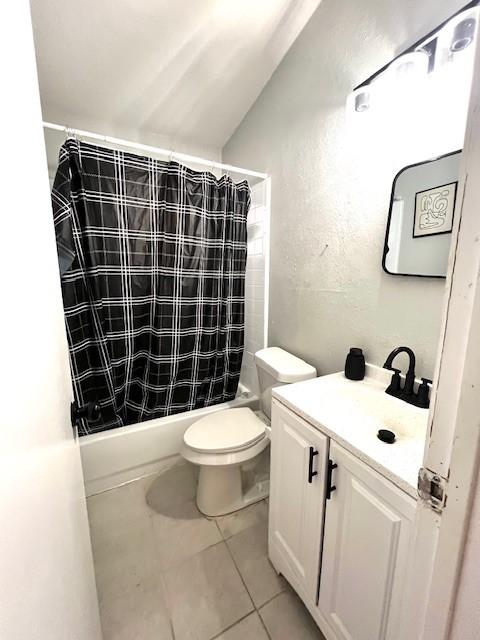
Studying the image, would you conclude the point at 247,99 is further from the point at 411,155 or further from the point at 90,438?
the point at 90,438

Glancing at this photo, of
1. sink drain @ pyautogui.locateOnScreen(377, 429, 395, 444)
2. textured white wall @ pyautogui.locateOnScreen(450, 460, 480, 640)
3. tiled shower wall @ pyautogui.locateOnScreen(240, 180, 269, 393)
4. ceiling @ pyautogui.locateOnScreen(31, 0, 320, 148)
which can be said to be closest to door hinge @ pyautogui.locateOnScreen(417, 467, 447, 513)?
textured white wall @ pyautogui.locateOnScreen(450, 460, 480, 640)

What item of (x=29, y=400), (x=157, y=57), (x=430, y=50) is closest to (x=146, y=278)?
(x=157, y=57)

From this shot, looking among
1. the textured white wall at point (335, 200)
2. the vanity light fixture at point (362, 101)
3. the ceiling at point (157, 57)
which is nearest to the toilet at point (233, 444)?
the textured white wall at point (335, 200)

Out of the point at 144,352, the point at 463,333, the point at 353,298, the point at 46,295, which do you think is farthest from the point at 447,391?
the point at 144,352

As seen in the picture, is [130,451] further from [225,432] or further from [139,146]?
[139,146]

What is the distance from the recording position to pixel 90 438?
1.53 metres

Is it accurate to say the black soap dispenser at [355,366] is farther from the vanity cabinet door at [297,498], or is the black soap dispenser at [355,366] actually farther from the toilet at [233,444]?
the vanity cabinet door at [297,498]

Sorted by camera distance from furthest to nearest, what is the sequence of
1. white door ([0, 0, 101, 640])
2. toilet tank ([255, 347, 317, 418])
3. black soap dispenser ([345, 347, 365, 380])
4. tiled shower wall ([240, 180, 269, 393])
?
tiled shower wall ([240, 180, 269, 393]) < toilet tank ([255, 347, 317, 418]) < black soap dispenser ([345, 347, 365, 380]) < white door ([0, 0, 101, 640])

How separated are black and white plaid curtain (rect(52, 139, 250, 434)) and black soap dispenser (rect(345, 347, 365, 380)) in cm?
96

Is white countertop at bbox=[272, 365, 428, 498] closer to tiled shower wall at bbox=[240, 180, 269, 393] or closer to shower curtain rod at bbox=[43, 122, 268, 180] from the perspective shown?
tiled shower wall at bbox=[240, 180, 269, 393]

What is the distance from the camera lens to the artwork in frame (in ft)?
2.82

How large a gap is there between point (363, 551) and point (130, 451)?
1.37 meters

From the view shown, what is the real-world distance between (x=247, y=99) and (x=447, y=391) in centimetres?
212

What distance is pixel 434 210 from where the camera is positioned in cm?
90
